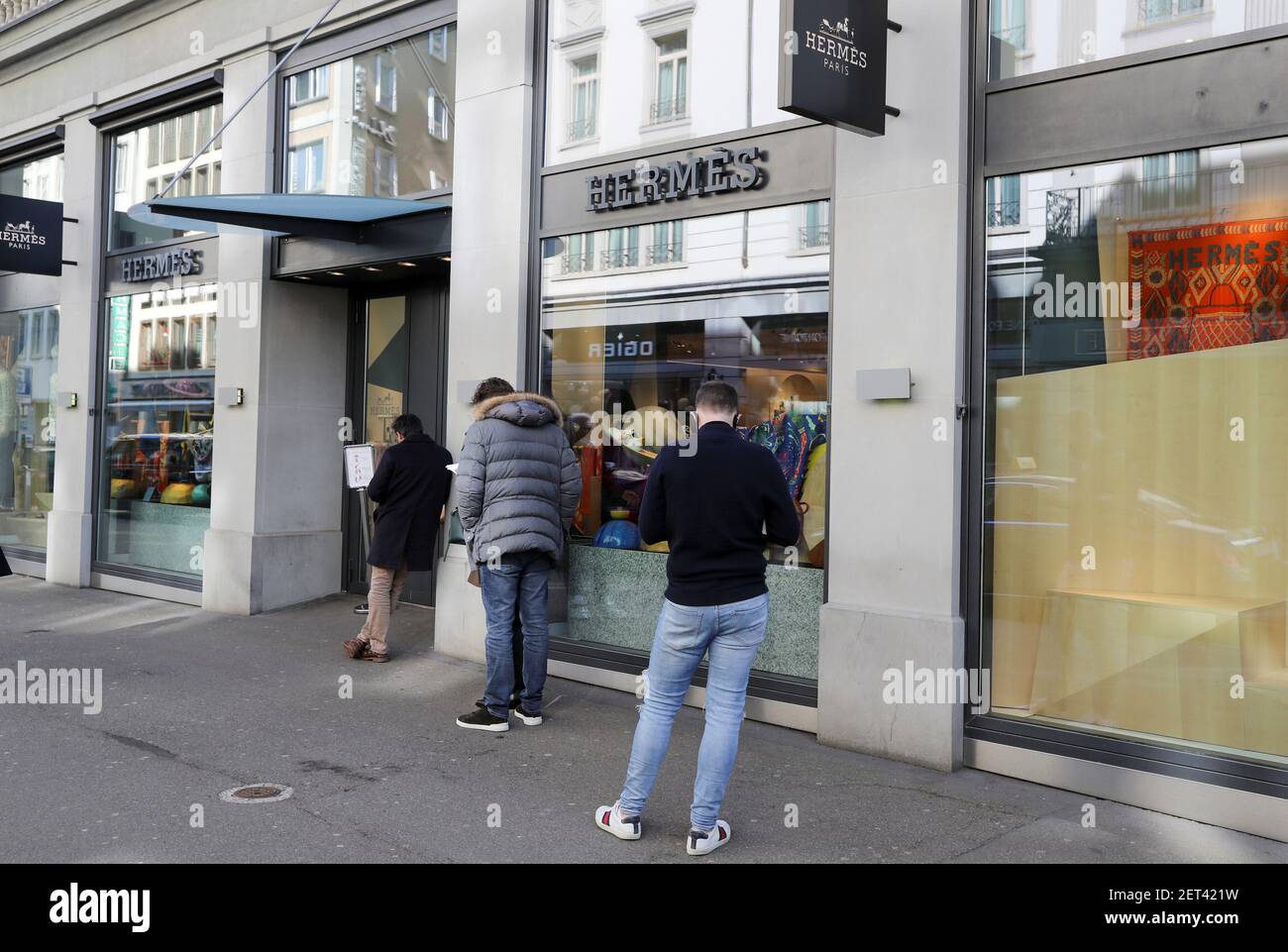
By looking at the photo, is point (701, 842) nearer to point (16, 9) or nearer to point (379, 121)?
point (379, 121)

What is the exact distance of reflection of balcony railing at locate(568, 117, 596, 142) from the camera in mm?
8367

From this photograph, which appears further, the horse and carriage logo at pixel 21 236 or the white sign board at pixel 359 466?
the horse and carriage logo at pixel 21 236

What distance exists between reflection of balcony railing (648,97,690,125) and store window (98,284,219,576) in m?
5.57

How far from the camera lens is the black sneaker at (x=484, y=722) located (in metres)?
6.79

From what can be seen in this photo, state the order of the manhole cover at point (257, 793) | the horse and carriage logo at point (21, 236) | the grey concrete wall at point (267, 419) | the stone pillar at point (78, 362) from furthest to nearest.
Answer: the stone pillar at point (78, 362)
the horse and carriage logo at point (21, 236)
the grey concrete wall at point (267, 419)
the manhole cover at point (257, 793)

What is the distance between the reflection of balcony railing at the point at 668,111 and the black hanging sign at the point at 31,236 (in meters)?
8.35

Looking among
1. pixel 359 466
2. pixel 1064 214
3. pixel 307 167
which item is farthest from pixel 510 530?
pixel 307 167

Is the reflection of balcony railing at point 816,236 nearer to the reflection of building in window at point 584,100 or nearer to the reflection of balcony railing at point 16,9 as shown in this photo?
the reflection of building in window at point 584,100

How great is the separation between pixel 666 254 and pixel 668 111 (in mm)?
946

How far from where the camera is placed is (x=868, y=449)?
6527mm

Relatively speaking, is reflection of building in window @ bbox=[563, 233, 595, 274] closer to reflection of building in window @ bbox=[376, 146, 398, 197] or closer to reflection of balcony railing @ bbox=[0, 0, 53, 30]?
reflection of building in window @ bbox=[376, 146, 398, 197]

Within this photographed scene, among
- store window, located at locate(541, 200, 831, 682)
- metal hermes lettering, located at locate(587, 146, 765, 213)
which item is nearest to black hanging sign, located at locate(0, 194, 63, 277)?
store window, located at locate(541, 200, 831, 682)

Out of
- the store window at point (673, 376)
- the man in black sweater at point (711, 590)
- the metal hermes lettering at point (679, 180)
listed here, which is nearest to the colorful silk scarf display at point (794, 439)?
the store window at point (673, 376)
